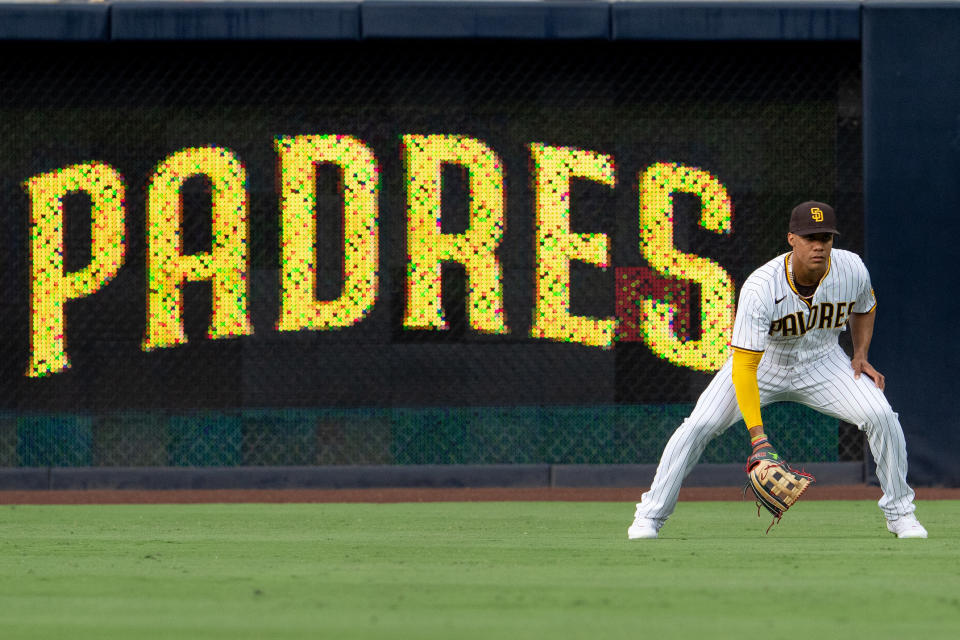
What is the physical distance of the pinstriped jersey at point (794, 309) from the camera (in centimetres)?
561

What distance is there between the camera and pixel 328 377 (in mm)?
8672

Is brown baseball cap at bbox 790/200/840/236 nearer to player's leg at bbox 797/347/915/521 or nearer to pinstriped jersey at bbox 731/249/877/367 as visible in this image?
pinstriped jersey at bbox 731/249/877/367

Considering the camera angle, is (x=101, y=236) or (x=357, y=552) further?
(x=101, y=236)

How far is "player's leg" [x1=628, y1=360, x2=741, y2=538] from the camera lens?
19.0 ft

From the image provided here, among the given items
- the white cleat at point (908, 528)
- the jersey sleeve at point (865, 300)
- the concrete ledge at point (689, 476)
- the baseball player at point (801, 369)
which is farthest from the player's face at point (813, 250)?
the concrete ledge at point (689, 476)

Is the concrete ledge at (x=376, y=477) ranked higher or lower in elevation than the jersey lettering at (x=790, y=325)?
lower

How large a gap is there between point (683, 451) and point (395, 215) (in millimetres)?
3228

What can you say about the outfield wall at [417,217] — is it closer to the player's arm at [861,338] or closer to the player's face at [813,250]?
the player's arm at [861,338]

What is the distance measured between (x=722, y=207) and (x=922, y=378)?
1557mm

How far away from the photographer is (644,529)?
5.82 metres

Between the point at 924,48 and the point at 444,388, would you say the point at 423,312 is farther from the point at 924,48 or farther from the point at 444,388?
the point at 924,48

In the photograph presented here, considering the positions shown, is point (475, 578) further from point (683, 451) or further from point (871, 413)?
point (871, 413)

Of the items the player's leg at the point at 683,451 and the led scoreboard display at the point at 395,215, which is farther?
the led scoreboard display at the point at 395,215

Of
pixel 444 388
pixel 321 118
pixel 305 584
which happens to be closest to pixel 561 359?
pixel 444 388
